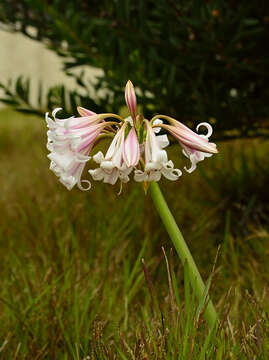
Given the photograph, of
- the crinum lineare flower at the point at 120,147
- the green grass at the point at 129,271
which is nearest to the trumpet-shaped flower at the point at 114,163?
the crinum lineare flower at the point at 120,147

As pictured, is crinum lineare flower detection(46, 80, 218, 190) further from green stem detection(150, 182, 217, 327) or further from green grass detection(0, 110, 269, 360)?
green grass detection(0, 110, 269, 360)

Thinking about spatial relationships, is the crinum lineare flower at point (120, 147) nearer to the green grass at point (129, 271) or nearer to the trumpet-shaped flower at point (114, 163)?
the trumpet-shaped flower at point (114, 163)

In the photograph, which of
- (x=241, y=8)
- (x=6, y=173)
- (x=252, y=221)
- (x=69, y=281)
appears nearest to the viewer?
(x=69, y=281)

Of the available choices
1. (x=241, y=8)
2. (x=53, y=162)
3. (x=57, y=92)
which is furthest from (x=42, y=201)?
(x=53, y=162)

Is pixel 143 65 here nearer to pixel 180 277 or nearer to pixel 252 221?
pixel 180 277

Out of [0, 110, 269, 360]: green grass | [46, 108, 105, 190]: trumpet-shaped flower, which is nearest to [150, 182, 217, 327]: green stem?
[0, 110, 269, 360]: green grass
